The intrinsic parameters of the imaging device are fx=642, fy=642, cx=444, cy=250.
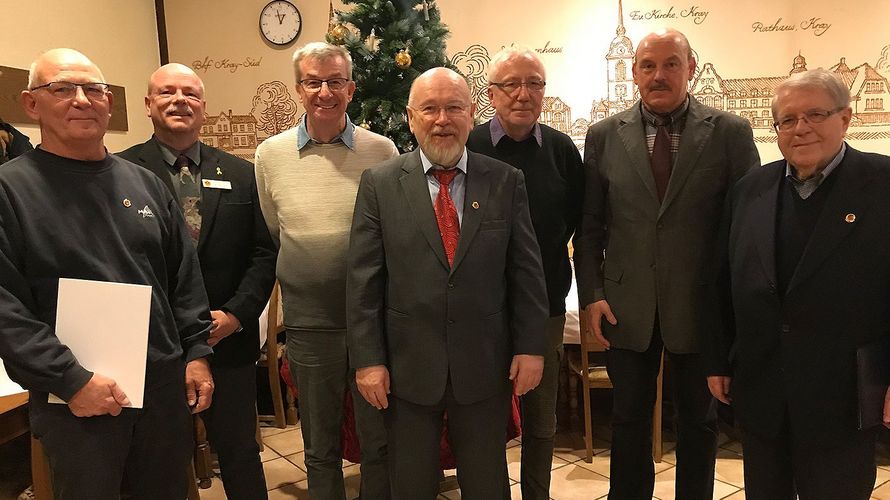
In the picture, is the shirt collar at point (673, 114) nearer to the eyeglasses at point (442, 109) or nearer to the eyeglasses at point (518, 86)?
the eyeglasses at point (518, 86)

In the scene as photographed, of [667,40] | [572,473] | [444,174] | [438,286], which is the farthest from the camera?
[572,473]

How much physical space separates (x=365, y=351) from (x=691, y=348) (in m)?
1.07

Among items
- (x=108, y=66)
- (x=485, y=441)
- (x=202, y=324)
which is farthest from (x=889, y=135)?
(x=108, y=66)

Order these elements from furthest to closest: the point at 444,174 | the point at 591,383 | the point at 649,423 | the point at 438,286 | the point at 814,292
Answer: the point at 591,383 → the point at 649,423 → the point at 444,174 → the point at 438,286 → the point at 814,292

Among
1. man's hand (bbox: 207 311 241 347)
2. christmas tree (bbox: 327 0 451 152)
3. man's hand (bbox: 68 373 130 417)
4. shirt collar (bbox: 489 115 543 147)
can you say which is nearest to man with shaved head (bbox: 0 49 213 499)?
man's hand (bbox: 68 373 130 417)

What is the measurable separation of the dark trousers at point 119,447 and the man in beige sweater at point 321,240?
1.66 feet

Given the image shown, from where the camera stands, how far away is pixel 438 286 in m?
1.76

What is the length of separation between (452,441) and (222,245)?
980 millimetres

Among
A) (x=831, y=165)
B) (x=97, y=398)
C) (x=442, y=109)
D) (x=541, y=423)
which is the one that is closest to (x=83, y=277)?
(x=97, y=398)

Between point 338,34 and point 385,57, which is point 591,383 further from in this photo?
point 338,34

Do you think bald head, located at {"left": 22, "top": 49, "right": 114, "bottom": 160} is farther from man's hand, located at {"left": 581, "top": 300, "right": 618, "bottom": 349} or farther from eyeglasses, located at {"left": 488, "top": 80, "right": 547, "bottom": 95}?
man's hand, located at {"left": 581, "top": 300, "right": 618, "bottom": 349}

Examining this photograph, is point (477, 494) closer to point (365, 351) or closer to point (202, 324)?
point (365, 351)

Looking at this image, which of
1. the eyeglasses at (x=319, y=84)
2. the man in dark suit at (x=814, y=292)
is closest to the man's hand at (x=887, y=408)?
the man in dark suit at (x=814, y=292)

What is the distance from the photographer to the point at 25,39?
3.80 meters
